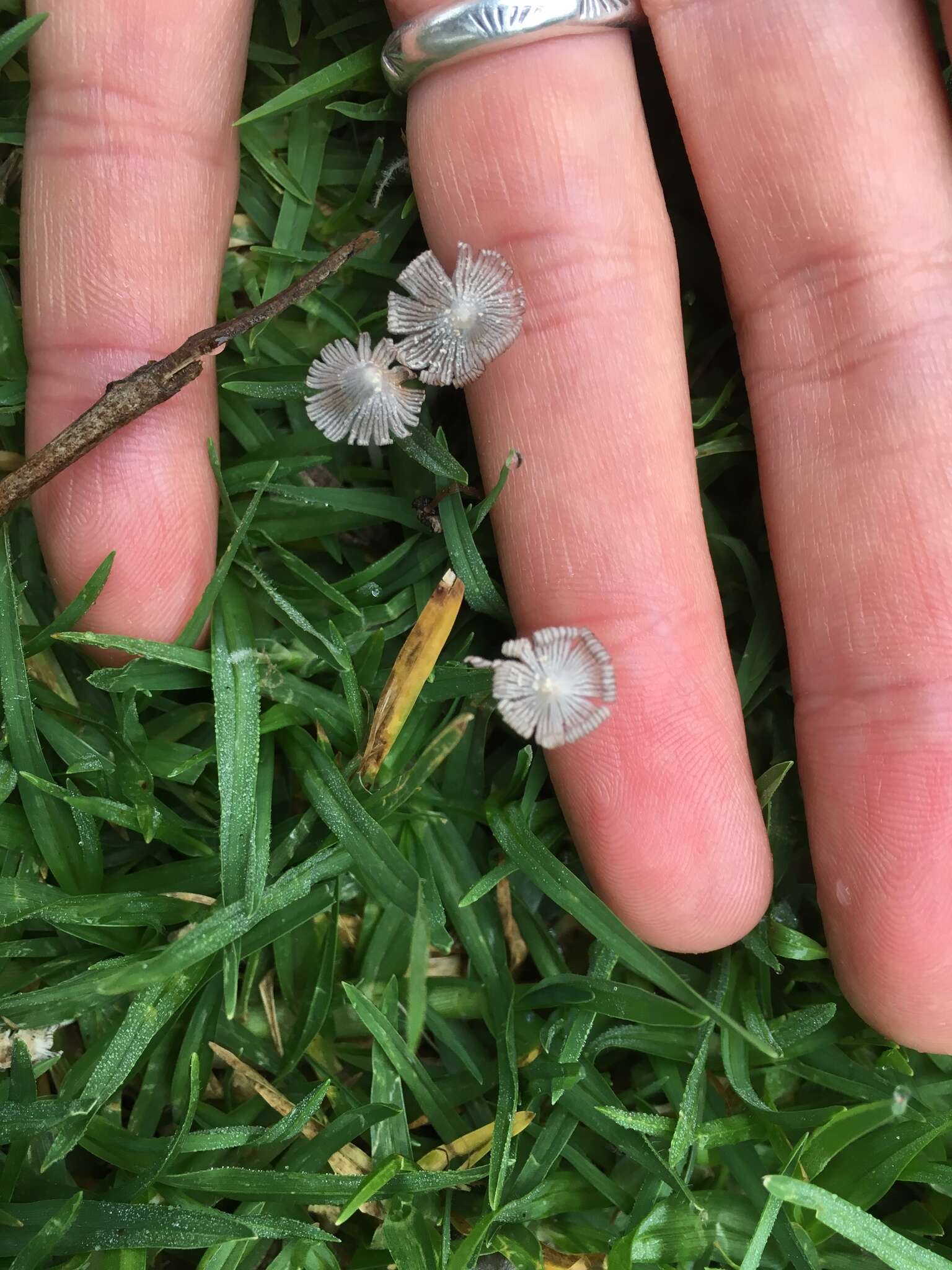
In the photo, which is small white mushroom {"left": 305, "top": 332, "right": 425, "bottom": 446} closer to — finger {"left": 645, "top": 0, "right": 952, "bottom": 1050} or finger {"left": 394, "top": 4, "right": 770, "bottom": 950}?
finger {"left": 394, "top": 4, "right": 770, "bottom": 950}

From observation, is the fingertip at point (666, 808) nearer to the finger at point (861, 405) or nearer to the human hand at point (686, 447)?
the human hand at point (686, 447)

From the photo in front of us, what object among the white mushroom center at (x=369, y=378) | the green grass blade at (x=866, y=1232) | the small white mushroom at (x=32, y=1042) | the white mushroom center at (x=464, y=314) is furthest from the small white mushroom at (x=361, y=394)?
A: the green grass blade at (x=866, y=1232)

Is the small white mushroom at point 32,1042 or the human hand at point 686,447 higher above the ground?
the human hand at point 686,447

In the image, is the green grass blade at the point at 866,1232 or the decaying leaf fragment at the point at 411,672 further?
the decaying leaf fragment at the point at 411,672

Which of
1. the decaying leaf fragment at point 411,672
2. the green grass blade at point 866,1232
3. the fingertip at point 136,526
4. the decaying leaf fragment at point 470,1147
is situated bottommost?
the green grass blade at point 866,1232

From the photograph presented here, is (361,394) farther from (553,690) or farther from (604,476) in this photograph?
(553,690)

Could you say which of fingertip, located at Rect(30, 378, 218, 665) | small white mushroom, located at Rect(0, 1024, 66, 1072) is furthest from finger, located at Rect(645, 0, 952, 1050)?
small white mushroom, located at Rect(0, 1024, 66, 1072)

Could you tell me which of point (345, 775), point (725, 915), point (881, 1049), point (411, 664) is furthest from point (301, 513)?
point (881, 1049)
